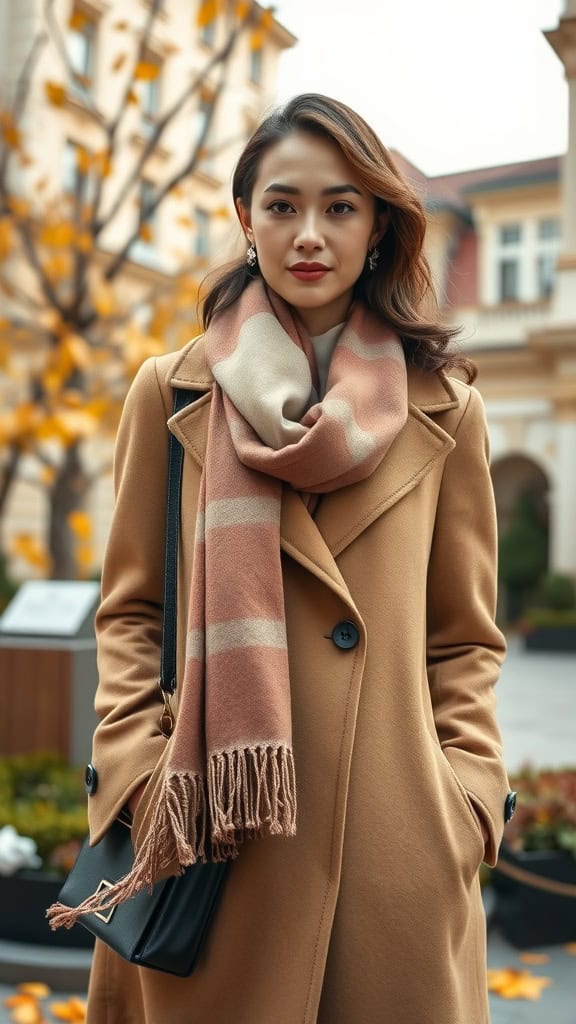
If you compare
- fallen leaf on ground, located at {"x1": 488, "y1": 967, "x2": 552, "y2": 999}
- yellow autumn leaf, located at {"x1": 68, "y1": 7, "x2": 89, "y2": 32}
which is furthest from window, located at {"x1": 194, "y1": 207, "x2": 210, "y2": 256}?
fallen leaf on ground, located at {"x1": 488, "y1": 967, "x2": 552, "y2": 999}

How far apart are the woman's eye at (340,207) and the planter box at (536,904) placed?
9.60ft

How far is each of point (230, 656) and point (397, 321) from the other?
64 centimetres

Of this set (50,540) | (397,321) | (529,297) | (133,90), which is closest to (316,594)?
(397,321)

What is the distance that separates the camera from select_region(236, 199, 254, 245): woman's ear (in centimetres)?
188

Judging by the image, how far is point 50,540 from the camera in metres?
6.99

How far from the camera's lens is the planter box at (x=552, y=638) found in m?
19.4

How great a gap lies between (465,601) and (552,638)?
1821cm

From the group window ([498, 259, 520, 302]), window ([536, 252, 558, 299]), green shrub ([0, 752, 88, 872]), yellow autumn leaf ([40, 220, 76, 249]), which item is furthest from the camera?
window ([498, 259, 520, 302])

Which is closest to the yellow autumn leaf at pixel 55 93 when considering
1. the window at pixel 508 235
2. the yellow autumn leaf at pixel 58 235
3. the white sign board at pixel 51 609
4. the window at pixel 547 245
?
the yellow autumn leaf at pixel 58 235

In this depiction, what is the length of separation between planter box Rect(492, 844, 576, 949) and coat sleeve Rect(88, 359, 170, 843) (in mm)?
2613

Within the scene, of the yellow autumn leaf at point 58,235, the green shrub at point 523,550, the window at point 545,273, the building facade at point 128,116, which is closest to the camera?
the yellow autumn leaf at point 58,235

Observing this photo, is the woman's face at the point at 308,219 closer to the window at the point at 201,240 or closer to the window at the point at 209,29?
the window at the point at 209,29

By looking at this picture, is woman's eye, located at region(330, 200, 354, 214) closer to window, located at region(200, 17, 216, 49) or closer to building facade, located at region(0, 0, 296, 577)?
building facade, located at region(0, 0, 296, 577)

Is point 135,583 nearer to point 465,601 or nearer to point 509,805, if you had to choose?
point 465,601
